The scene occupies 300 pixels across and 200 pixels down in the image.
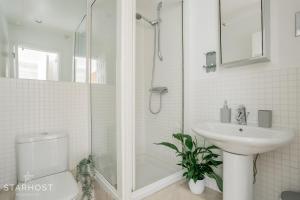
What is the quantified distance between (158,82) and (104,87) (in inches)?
26.4

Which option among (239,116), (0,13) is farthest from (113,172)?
(0,13)

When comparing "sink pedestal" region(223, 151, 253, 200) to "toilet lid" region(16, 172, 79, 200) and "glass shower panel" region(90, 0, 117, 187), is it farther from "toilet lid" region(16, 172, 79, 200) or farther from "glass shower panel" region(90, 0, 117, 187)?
"toilet lid" region(16, 172, 79, 200)

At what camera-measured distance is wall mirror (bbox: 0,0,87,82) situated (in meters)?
1.41

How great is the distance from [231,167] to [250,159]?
0.13 m

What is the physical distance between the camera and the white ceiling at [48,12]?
1.44 metres

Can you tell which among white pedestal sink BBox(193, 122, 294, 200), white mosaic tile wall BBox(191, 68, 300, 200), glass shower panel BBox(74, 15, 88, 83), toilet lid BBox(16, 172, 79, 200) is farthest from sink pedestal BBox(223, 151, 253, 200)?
glass shower panel BBox(74, 15, 88, 83)

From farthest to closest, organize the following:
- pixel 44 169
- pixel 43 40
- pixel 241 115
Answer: pixel 43 40, pixel 44 169, pixel 241 115

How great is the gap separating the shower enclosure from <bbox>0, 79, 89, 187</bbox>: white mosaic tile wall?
15 cm

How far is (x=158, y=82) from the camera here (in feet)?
6.20

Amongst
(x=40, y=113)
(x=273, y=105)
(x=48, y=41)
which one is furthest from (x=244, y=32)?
(x=40, y=113)

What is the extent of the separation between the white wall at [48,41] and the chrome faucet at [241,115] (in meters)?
1.55

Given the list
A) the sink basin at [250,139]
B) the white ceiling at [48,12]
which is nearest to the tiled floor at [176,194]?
the sink basin at [250,139]

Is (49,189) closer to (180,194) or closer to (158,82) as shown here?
(180,194)

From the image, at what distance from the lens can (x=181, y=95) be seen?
1687mm
